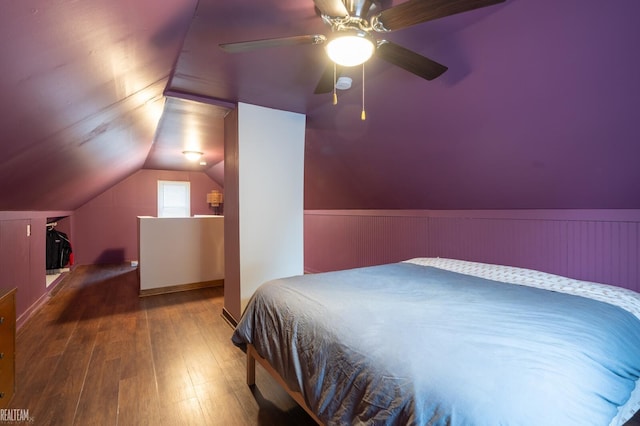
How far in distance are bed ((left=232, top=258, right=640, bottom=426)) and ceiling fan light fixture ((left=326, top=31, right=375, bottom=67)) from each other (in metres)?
1.25

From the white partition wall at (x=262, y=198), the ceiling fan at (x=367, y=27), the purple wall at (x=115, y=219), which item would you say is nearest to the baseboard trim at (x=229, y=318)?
the white partition wall at (x=262, y=198)

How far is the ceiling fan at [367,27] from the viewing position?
114 centimetres

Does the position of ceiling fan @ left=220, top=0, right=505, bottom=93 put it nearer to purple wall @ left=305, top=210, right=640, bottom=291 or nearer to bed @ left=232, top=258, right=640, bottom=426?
bed @ left=232, top=258, right=640, bottom=426

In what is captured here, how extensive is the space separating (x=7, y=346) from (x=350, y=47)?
250 centimetres

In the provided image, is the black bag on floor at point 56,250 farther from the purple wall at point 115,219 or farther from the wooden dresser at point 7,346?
the wooden dresser at point 7,346

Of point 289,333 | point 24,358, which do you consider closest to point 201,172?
point 24,358

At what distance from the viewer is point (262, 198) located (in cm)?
297

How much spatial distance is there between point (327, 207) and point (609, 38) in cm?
373

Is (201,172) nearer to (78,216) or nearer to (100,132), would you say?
(78,216)

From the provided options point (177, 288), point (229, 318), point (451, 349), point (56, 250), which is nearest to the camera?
point (451, 349)

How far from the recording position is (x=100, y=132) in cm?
266

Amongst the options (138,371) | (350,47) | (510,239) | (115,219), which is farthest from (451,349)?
(115,219)

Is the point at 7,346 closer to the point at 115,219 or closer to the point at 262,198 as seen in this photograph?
the point at 262,198

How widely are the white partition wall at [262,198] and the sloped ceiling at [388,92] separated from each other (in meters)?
0.26
